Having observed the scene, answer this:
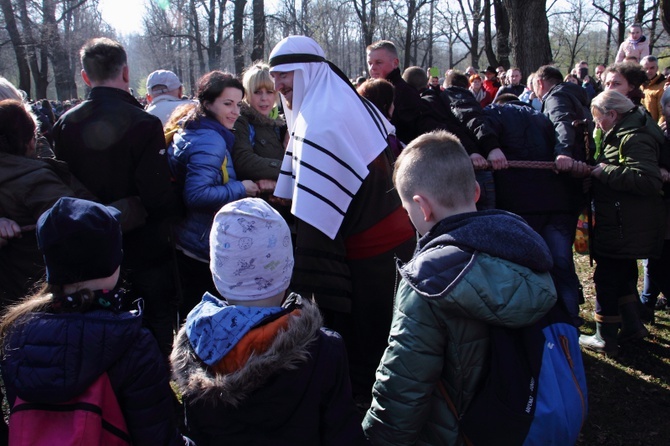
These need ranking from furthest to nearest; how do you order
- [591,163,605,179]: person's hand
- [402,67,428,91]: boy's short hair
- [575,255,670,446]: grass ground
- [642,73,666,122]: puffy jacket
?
[642,73,666,122]: puffy jacket < [402,67,428,91]: boy's short hair < [591,163,605,179]: person's hand < [575,255,670,446]: grass ground

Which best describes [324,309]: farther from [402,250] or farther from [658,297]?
[658,297]

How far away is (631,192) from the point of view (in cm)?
402

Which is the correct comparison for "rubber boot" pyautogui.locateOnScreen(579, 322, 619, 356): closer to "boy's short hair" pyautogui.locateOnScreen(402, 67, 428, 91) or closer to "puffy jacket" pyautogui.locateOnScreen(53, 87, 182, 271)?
"boy's short hair" pyautogui.locateOnScreen(402, 67, 428, 91)

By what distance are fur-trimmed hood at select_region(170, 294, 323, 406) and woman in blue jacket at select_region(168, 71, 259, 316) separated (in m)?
1.81

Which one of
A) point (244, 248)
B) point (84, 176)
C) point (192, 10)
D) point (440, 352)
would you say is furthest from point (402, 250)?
point (192, 10)

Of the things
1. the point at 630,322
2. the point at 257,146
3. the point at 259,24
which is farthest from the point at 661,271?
the point at 259,24

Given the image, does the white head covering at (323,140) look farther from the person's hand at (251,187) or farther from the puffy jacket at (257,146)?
the puffy jacket at (257,146)

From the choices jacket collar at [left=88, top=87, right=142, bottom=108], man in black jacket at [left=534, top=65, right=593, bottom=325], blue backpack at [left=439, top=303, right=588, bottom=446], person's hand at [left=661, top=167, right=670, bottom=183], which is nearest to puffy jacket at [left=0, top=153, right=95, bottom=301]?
jacket collar at [left=88, top=87, right=142, bottom=108]

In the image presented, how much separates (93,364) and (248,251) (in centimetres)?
58

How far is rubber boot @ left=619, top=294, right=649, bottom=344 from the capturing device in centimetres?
443

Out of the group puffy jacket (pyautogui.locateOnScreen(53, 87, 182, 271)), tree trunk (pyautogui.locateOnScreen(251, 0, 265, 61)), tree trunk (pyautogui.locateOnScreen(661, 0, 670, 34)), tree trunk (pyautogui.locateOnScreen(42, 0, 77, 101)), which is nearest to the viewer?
puffy jacket (pyautogui.locateOnScreen(53, 87, 182, 271))

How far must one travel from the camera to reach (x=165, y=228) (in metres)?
3.51

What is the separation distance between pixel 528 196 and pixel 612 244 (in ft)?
2.33

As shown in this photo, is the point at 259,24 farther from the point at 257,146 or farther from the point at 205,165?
the point at 205,165
